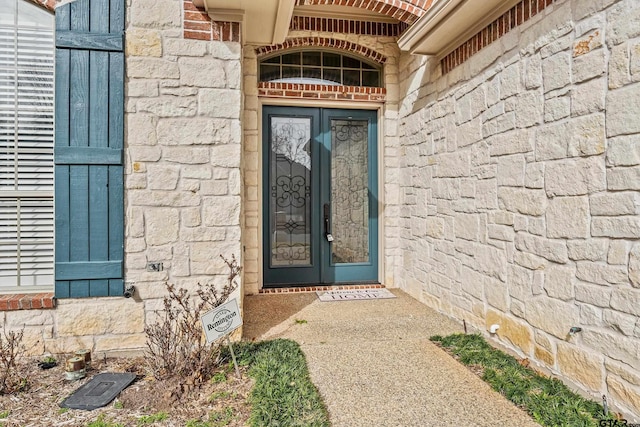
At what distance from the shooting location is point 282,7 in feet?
9.80

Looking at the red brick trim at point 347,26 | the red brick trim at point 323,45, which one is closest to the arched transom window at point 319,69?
the red brick trim at point 323,45

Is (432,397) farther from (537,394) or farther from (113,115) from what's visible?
(113,115)

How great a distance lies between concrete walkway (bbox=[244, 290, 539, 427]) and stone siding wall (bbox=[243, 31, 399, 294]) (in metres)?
0.57

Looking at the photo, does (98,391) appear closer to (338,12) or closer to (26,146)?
(26,146)

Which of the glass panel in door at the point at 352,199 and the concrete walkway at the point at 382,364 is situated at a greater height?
the glass panel in door at the point at 352,199

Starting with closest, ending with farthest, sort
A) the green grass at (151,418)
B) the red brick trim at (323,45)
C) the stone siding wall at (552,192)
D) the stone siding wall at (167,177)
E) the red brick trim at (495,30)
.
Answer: the stone siding wall at (552,192), the green grass at (151,418), the red brick trim at (495,30), the stone siding wall at (167,177), the red brick trim at (323,45)

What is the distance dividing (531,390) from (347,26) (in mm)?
4210

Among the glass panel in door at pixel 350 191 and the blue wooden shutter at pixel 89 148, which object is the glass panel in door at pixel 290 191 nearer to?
the glass panel in door at pixel 350 191

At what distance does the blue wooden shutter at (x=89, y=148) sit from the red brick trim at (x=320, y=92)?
191 centimetres

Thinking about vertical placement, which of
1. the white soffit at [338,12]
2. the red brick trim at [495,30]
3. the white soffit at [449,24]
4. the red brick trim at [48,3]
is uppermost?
the white soffit at [338,12]

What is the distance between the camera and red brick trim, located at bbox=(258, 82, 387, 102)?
4.54m

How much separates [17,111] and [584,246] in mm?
3958

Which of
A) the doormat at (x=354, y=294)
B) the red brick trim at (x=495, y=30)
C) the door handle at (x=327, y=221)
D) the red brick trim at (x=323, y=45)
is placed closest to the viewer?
the red brick trim at (x=495, y=30)

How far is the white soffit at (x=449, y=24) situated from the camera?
115 inches
